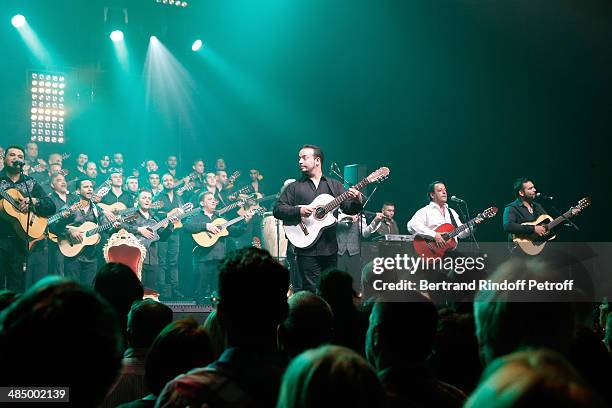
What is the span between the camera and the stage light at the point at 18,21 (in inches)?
554

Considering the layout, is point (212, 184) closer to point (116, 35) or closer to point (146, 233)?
point (146, 233)

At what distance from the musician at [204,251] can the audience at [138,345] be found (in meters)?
9.94

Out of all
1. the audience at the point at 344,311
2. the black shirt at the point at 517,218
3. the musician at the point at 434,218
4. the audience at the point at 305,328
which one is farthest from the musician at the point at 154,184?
the audience at the point at 305,328

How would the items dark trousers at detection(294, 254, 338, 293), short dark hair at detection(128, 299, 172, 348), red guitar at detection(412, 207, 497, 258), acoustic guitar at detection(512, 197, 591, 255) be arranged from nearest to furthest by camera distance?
short dark hair at detection(128, 299, 172, 348), dark trousers at detection(294, 254, 338, 293), red guitar at detection(412, 207, 497, 258), acoustic guitar at detection(512, 197, 591, 255)

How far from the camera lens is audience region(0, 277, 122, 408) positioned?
1.21 m

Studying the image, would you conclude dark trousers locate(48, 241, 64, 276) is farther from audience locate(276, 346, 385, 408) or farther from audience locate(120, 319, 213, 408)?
audience locate(276, 346, 385, 408)

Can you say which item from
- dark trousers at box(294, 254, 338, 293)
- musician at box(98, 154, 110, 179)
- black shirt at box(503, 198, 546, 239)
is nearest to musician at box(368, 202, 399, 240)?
black shirt at box(503, 198, 546, 239)

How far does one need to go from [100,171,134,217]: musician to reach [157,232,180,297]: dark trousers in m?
1.13

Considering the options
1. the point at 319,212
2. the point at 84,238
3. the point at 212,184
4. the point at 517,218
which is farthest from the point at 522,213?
the point at 84,238

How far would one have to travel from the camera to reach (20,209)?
32.9ft

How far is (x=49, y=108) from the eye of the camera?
1463 centimetres

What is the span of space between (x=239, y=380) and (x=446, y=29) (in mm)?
13419

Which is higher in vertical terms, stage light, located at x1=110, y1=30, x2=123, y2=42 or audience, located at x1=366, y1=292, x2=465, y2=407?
stage light, located at x1=110, y1=30, x2=123, y2=42

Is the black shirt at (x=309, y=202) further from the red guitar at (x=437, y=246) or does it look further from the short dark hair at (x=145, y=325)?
the short dark hair at (x=145, y=325)
